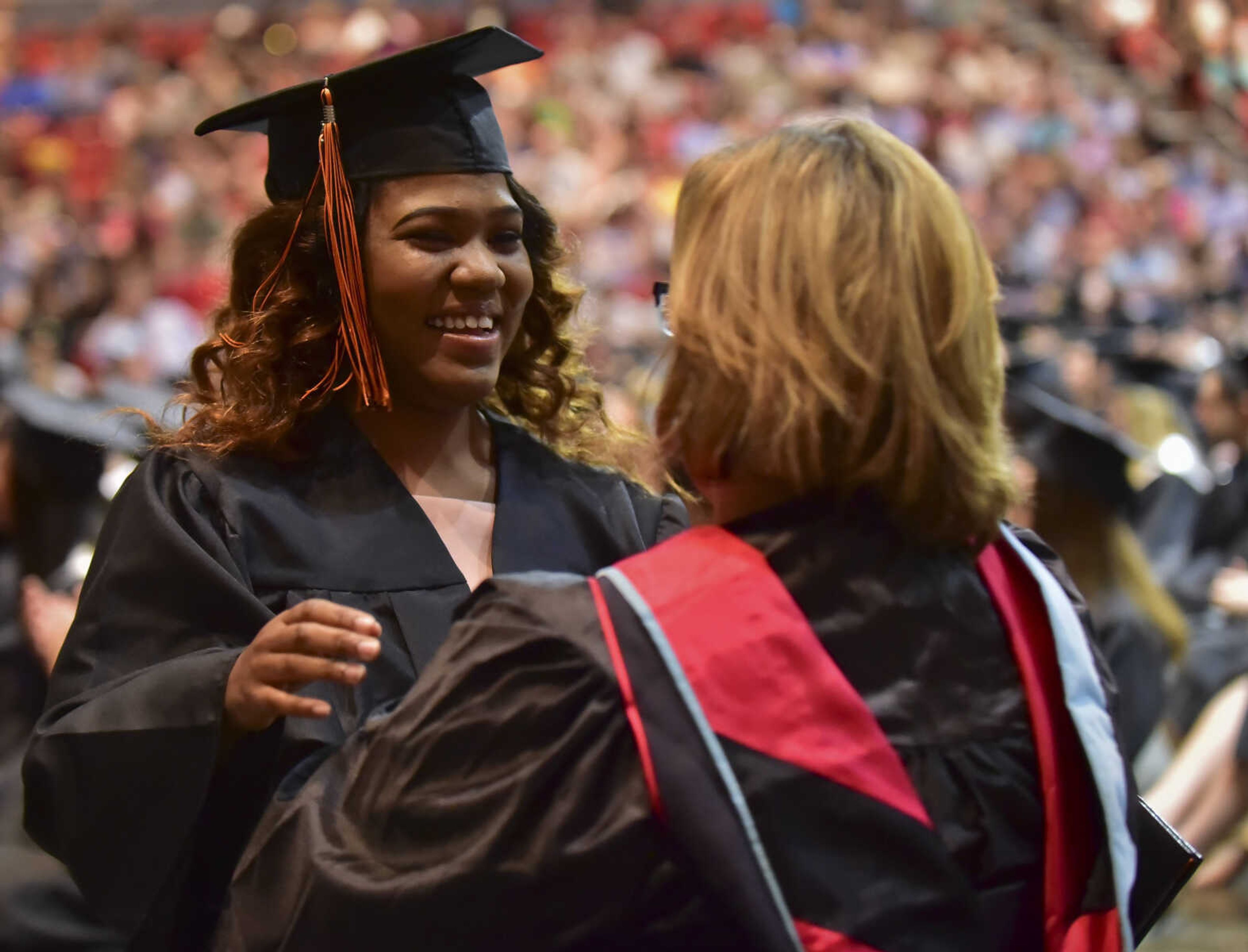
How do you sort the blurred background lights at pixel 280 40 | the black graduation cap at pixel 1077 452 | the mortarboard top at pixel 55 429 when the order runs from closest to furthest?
the mortarboard top at pixel 55 429
the black graduation cap at pixel 1077 452
the blurred background lights at pixel 280 40

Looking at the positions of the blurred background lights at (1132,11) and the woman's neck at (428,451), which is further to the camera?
the blurred background lights at (1132,11)

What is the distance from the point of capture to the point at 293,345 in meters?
1.98

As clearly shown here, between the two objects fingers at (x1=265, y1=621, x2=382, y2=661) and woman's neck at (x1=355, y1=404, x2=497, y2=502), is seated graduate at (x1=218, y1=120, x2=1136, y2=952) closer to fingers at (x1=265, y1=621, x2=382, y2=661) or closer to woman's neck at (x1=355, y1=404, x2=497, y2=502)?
fingers at (x1=265, y1=621, x2=382, y2=661)

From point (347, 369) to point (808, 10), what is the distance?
42.9ft

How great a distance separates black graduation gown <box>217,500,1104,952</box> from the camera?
1.24 meters

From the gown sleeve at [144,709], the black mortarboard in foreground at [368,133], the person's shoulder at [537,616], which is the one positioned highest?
the black mortarboard in foreground at [368,133]

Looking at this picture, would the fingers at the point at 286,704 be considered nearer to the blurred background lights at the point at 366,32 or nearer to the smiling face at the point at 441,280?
the smiling face at the point at 441,280

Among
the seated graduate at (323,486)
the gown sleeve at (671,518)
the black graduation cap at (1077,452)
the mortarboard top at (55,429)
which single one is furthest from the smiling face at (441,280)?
the black graduation cap at (1077,452)

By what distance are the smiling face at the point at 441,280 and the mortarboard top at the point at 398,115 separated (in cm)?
3

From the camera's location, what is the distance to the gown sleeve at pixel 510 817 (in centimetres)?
124

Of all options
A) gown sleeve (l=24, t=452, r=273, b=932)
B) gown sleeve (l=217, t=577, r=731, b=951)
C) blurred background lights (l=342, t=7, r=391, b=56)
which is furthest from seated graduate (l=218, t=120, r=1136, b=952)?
blurred background lights (l=342, t=7, r=391, b=56)

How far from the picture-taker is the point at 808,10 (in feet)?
46.5

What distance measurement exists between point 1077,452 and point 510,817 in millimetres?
3417

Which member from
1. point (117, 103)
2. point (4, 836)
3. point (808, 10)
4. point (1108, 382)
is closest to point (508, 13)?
point (808, 10)
